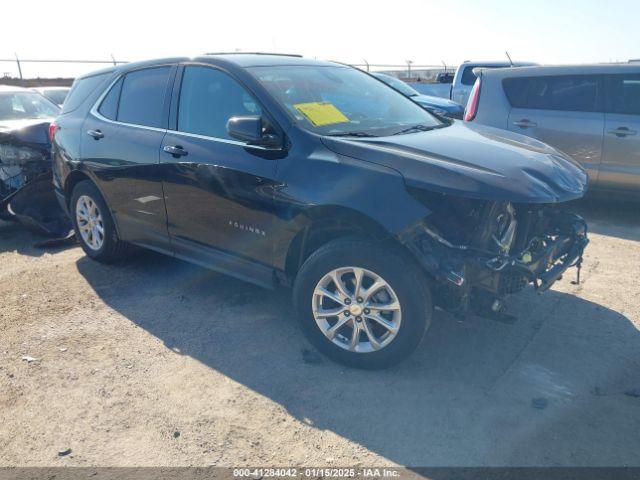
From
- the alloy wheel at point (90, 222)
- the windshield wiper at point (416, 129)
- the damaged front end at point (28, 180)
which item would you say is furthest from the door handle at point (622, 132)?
the damaged front end at point (28, 180)

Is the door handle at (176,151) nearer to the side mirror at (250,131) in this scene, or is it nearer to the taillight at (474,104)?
the side mirror at (250,131)

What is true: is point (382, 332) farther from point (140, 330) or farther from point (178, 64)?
point (178, 64)

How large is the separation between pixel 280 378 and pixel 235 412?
0.39 m

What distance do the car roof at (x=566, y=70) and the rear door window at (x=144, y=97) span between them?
4.28 metres

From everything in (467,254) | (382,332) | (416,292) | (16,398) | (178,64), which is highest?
(178,64)

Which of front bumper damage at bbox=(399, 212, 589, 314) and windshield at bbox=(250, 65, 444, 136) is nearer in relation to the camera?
front bumper damage at bbox=(399, 212, 589, 314)

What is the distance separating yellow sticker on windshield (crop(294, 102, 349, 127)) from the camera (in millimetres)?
3604

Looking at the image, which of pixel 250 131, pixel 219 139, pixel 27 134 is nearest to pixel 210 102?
pixel 219 139

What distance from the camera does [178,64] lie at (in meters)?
4.23

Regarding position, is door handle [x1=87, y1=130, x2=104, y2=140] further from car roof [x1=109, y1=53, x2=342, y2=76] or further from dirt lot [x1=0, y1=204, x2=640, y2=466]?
dirt lot [x1=0, y1=204, x2=640, y2=466]

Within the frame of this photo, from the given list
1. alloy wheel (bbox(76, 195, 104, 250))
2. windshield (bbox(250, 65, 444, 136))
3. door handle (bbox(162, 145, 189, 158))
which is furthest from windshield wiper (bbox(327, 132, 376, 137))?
alloy wheel (bbox(76, 195, 104, 250))

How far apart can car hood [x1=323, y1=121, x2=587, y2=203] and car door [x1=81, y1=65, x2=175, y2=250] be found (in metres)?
1.61

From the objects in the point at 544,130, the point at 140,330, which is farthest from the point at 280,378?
the point at 544,130

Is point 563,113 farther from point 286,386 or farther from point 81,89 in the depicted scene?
Answer: point 81,89
